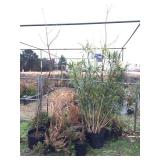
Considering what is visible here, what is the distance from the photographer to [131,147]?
11.9 feet

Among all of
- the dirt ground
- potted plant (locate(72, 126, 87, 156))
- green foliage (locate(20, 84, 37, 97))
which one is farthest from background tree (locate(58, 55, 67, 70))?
potted plant (locate(72, 126, 87, 156))

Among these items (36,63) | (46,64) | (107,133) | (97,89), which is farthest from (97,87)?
(36,63)

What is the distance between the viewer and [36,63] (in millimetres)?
3885

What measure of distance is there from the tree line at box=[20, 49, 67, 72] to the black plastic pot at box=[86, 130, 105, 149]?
85 cm

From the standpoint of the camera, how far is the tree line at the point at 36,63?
3668 millimetres

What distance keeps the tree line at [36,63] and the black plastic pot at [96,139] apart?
0.85 metres

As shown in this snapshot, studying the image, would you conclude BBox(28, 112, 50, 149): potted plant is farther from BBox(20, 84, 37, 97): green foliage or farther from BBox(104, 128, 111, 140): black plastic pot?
BBox(104, 128, 111, 140): black plastic pot

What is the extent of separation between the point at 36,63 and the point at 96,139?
112cm

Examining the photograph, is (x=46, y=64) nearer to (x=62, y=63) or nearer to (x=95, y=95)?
(x=62, y=63)

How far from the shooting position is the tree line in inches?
144

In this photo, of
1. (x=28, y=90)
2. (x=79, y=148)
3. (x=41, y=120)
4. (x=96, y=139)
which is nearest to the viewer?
(x=79, y=148)
